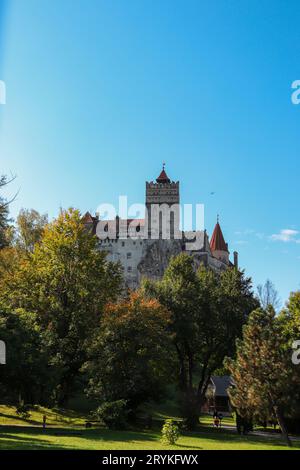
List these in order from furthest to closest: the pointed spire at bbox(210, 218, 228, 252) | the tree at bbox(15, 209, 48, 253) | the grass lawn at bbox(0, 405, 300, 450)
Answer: the pointed spire at bbox(210, 218, 228, 252) → the tree at bbox(15, 209, 48, 253) → the grass lawn at bbox(0, 405, 300, 450)

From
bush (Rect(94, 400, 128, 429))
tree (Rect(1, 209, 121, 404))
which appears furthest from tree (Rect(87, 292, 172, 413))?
tree (Rect(1, 209, 121, 404))

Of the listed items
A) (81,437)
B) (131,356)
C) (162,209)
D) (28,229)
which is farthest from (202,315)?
(162,209)

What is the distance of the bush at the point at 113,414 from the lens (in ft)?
102

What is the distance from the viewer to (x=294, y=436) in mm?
37188

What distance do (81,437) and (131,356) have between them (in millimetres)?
9391

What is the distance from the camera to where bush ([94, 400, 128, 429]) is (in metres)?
31.1

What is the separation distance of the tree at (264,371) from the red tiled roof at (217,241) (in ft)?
277

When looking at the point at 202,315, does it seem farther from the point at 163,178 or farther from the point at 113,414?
the point at 163,178

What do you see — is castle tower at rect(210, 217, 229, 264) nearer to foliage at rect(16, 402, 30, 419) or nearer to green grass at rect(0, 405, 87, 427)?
green grass at rect(0, 405, 87, 427)

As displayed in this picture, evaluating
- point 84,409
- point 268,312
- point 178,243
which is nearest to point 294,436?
point 268,312

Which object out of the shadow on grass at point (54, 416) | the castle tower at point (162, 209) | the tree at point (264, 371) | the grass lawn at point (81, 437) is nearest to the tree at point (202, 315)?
the grass lawn at point (81, 437)

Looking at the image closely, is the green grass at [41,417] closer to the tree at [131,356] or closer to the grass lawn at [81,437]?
the grass lawn at [81,437]

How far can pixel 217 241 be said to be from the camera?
11400cm
